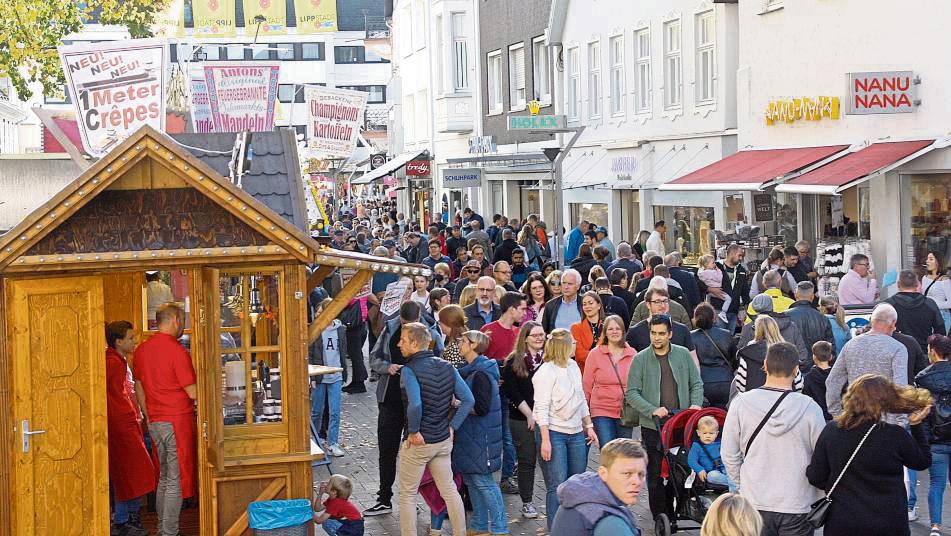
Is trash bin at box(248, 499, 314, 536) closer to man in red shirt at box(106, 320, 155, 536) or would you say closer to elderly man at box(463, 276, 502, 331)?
man in red shirt at box(106, 320, 155, 536)

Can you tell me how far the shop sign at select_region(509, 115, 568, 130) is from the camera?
1836 cm

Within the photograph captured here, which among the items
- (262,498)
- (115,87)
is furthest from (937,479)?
(115,87)

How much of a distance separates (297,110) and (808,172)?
85498 millimetres

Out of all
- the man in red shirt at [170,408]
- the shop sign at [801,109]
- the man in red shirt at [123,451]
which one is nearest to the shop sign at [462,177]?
the shop sign at [801,109]

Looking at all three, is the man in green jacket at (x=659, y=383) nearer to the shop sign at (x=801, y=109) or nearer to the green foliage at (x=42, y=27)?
the shop sign at (x=801, y=109)

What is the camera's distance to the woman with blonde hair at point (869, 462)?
7.49m

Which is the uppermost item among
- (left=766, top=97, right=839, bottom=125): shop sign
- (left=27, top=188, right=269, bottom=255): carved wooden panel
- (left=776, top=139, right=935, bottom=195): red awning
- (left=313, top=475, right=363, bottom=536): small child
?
(left=766, top=97, right=839, bottom=125): shop sign

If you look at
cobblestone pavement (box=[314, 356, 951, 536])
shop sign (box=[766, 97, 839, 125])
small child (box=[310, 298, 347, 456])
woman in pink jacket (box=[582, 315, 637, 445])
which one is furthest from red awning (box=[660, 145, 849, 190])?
woman in pink jacket (box=[582, 315, 637, 445])

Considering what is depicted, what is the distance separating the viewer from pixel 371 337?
1819 centimetres

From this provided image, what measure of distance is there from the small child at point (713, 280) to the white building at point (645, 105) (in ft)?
22.4

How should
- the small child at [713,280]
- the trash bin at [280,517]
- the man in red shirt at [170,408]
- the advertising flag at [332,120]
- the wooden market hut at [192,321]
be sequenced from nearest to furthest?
the wooden market hut at [192,321] → the trash bin at [280,517] → the man in red shirt at [170,408] → the small child at [713,280] → the advertising flag at [332,120]

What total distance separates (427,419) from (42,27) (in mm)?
16275

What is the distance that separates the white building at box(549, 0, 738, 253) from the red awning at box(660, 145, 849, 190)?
145cm

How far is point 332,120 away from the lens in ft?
76.2
